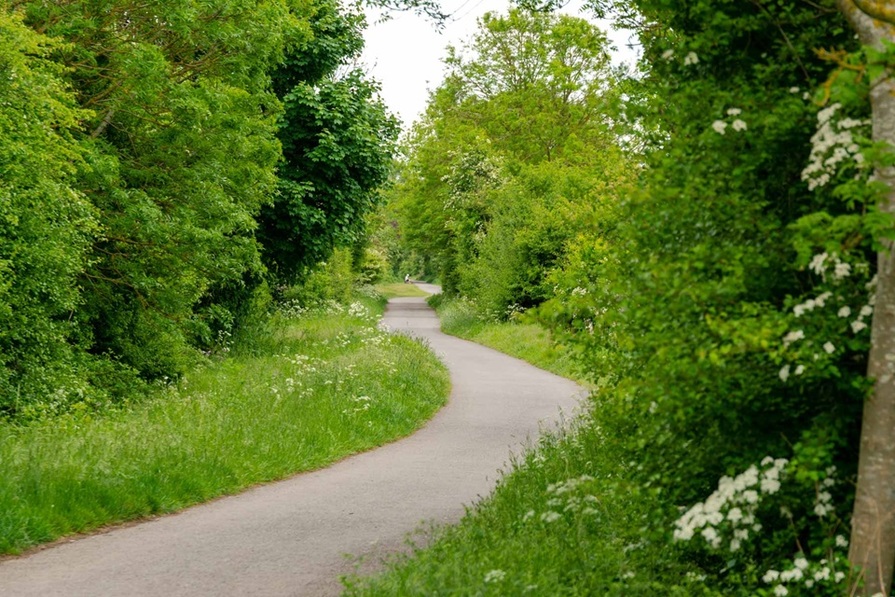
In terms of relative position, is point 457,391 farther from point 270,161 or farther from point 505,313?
point 505,313

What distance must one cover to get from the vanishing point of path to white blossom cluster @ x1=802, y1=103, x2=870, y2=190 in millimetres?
4320

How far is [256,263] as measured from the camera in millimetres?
21219

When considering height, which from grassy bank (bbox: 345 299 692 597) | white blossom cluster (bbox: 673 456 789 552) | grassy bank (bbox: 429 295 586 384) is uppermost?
white blossom cluster (bbox: 673 456 789 552)

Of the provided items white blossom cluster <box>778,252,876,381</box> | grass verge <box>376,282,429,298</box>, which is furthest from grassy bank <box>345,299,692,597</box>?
grass verge <box>376,282,429,298</box>

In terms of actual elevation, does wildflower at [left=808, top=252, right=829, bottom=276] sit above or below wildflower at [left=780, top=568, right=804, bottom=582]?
above

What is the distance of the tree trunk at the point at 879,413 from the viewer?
4.68 m

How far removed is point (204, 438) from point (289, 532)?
3117 millimetres

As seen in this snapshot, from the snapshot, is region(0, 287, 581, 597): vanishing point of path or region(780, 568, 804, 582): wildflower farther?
region(0, 287, 581, 597): vanishing point of path

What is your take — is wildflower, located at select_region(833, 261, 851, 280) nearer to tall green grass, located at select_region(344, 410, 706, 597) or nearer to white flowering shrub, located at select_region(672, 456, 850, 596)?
white flowering shrub, located at select_region(672, 456, 850, 596)

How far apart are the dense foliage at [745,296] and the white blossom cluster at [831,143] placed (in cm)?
1

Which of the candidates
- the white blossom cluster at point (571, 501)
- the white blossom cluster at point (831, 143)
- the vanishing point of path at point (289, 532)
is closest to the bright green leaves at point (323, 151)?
the vanishing point of path at point (289, 532)

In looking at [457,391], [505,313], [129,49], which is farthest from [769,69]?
[505,313]

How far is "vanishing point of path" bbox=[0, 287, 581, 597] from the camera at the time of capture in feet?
22.2

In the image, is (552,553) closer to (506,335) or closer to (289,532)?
(289,532)
